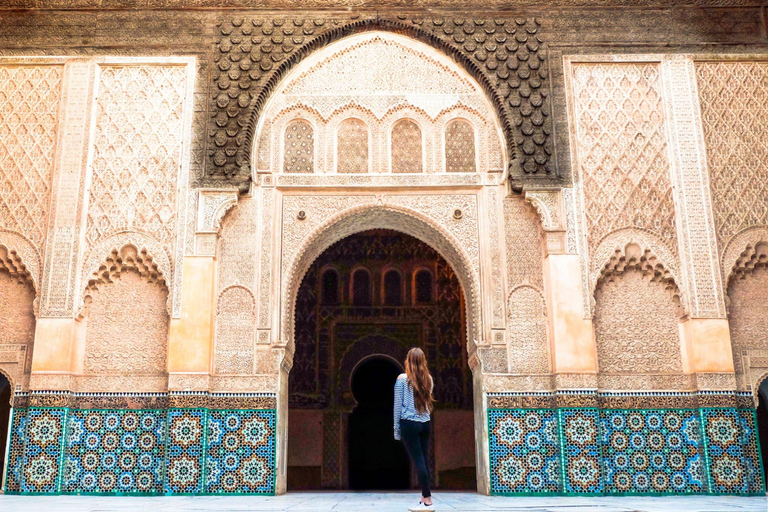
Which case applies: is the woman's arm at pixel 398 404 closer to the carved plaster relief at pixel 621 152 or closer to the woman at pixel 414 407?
the woman at pixel 414 407

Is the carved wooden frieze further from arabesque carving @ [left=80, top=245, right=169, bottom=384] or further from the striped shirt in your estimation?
the striped shirt

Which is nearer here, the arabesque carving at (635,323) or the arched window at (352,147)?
the arabesque carving at (635,323)

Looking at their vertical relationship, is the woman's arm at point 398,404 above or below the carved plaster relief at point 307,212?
below

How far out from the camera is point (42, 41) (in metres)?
6.39

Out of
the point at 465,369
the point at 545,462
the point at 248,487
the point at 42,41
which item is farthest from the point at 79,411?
the point at 465,369

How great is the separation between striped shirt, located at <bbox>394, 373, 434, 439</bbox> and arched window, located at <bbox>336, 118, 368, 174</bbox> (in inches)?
109

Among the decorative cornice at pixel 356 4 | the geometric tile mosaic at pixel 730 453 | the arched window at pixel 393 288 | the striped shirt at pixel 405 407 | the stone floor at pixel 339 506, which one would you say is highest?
the decorative cornice at pixel 356 4

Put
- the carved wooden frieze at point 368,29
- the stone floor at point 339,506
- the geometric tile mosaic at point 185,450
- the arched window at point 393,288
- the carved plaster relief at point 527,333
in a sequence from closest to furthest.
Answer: the stone floor at point 339,506 → the geometric tile mosaic at point 185,450 → the carved plaster relief at point 527,333 → the carved wooden frieze at point 368,29 → the arched window at point 393,288

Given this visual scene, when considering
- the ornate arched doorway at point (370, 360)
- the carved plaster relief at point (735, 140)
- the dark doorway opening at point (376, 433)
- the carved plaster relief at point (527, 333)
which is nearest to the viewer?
the carved plaster relief at point (527, 333)

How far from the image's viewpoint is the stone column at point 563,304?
18.7 ft

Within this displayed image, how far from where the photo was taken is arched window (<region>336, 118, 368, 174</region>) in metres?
6.28

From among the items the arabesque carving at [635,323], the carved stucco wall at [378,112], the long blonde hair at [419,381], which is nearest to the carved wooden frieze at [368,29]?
the carved stucco wall at [378,112]

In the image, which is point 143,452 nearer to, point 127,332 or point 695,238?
point 127,332

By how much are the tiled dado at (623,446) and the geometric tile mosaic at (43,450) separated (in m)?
3.31
